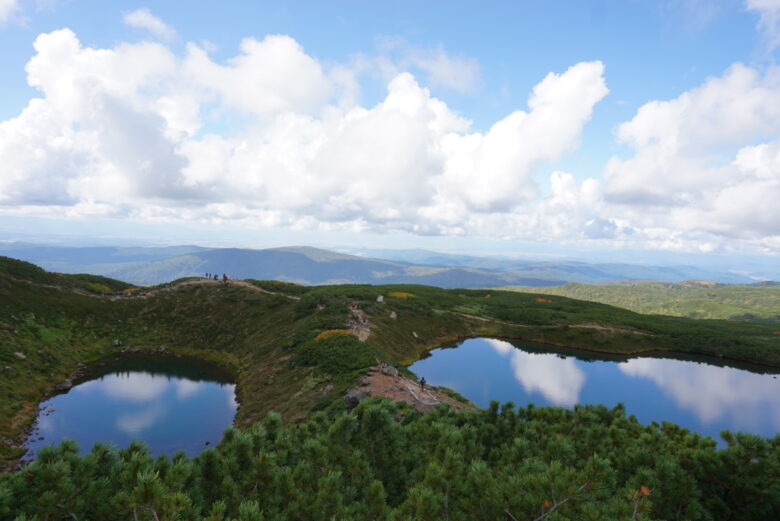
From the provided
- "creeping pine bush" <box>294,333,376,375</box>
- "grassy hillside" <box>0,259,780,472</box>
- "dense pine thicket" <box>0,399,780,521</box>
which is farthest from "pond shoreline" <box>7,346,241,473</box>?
"dense pine thicket" <box>0,399,780,521</box>

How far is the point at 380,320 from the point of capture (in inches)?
3000

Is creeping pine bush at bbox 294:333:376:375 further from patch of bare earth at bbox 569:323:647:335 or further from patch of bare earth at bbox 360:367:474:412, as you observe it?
patch of bare earth at bbox 569:323:647:335

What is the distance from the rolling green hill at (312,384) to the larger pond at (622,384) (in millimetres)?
10241

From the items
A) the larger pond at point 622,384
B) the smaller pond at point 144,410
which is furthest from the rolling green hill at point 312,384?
the larger pond at point 622,384

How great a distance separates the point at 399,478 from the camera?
40.2 feet

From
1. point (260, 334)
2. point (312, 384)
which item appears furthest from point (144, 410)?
point (260, 334)

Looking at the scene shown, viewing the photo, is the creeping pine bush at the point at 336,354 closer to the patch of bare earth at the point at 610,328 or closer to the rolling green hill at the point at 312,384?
the rolling green hill at the point at 312,384

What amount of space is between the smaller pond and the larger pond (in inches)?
1310

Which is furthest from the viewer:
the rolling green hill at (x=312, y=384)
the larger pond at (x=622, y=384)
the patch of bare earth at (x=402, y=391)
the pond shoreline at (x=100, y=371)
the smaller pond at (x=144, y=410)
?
the larger pond at (x=622, y=384)

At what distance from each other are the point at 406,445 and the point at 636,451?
814 centimetres

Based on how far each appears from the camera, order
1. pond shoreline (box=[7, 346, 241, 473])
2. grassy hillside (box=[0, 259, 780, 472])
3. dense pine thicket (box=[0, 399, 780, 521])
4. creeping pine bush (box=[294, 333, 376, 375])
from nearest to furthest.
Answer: dense pine thicket (box=[0, 399, 780, 521]) → pond shoreline (box=[7, 346, 241, 473]) → grassy hillside (box=[0, 259, 780, 472]) → creeping pine bush (box=[294, 333, 376, 375])

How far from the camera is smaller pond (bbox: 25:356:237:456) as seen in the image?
35188 millimetres

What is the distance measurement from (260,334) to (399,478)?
204ft

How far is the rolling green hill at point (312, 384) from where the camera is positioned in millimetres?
7605
